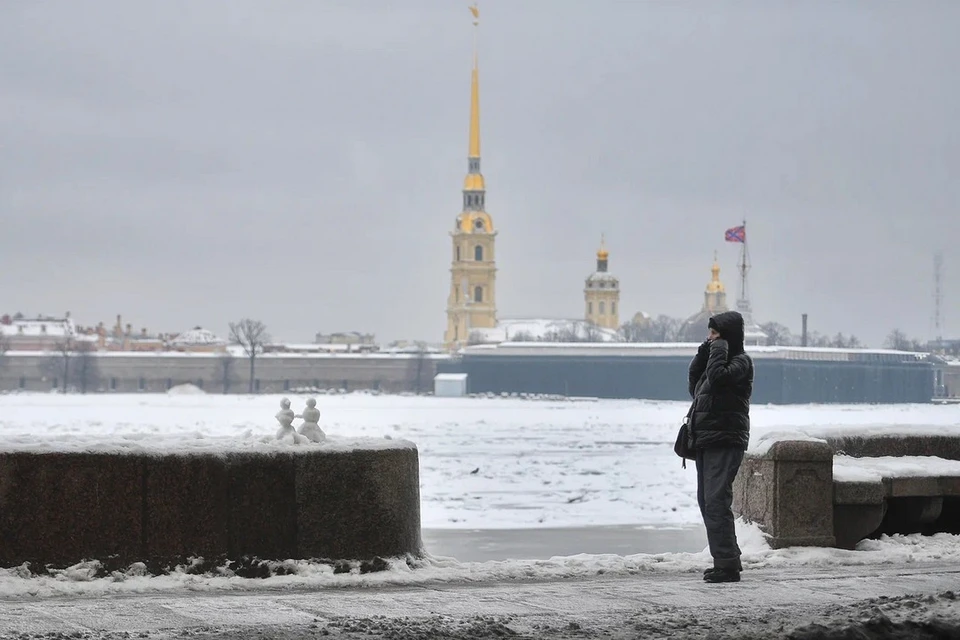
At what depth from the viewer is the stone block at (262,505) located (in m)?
7.23

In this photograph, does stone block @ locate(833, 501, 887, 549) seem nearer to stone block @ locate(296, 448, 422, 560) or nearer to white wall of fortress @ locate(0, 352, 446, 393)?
stone block @ locate(296, 448, 422, 560)

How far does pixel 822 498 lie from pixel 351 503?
2.50m

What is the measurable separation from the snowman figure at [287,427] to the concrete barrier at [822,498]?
246 cm

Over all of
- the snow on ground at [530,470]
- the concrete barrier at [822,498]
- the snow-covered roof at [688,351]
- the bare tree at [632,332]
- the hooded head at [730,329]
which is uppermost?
the bare tree at [632,332]

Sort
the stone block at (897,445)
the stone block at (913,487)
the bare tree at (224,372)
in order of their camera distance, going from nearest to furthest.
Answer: the stone block at (913,487)
the stone block at (897,445)
the bare tree at (224,372)

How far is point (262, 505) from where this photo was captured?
7.27 meters

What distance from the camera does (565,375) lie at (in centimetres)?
12581

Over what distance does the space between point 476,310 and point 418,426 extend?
127 metres

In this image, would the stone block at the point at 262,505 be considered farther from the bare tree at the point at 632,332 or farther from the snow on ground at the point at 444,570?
the bare tree at the point at 632,332

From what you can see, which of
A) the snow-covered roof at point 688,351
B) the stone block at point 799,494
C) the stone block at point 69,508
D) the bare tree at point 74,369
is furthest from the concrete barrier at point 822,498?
the bare tree at point 74,369

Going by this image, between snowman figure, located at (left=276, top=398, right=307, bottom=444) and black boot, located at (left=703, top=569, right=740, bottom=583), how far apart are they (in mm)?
1913

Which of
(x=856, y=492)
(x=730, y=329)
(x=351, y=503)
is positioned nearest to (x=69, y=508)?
(x=351, y=503)

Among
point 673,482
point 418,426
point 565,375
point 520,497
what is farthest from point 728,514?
point 565,375

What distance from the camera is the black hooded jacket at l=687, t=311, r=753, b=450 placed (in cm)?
757
